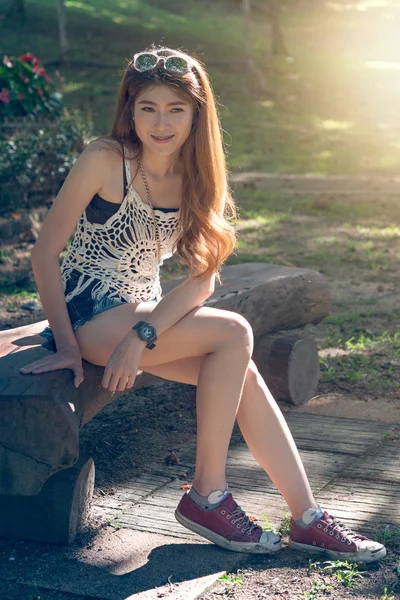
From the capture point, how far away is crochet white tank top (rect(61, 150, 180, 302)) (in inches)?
122

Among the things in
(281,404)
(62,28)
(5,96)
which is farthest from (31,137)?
(62,28)

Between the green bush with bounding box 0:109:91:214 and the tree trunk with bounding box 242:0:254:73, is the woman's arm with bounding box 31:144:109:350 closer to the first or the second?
the green bush with bounding box 0:109:91:214

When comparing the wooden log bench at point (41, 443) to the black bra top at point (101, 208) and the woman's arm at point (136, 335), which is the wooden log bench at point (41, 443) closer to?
the woman's arm at point (136, 335)

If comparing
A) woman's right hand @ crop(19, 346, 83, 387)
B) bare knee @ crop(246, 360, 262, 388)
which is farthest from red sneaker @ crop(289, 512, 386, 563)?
woman's right hand @ crop(19, 346, 83, 387)

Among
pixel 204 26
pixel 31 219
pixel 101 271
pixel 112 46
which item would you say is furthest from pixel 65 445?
pixel 204 26

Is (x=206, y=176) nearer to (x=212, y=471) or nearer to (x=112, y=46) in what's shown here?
(x=212, y=471)

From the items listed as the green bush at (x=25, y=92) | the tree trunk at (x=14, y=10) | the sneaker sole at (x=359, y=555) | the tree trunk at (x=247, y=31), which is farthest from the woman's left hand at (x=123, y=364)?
the tree trunk at (x=14, y=10)

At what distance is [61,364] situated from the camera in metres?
2.85

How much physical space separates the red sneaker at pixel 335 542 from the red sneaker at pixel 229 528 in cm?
8

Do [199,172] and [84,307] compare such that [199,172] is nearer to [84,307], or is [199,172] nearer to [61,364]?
[84,307]

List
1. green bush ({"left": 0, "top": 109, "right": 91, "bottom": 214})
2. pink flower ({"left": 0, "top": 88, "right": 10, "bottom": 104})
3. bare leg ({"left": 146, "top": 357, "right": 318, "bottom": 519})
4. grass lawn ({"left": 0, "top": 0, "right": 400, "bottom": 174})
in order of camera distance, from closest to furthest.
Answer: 1. bare leg ({"left": 146, "top": 357, "right": 318, "bottom": 519})
2. green bush ({"left": 0, "top": 109, "right": 91, "bottom": 214})
3. pink flower ({"left": 0, "top": 88, "right": 10, "bottom": 104})
4. grass lawn ({"left": 0, "top": 0, "right": 400, "bottom": 174})

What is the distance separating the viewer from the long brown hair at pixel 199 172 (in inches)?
121

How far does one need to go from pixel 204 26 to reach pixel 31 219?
1818 centimetres

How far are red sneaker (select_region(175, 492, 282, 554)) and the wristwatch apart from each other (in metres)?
0.54
